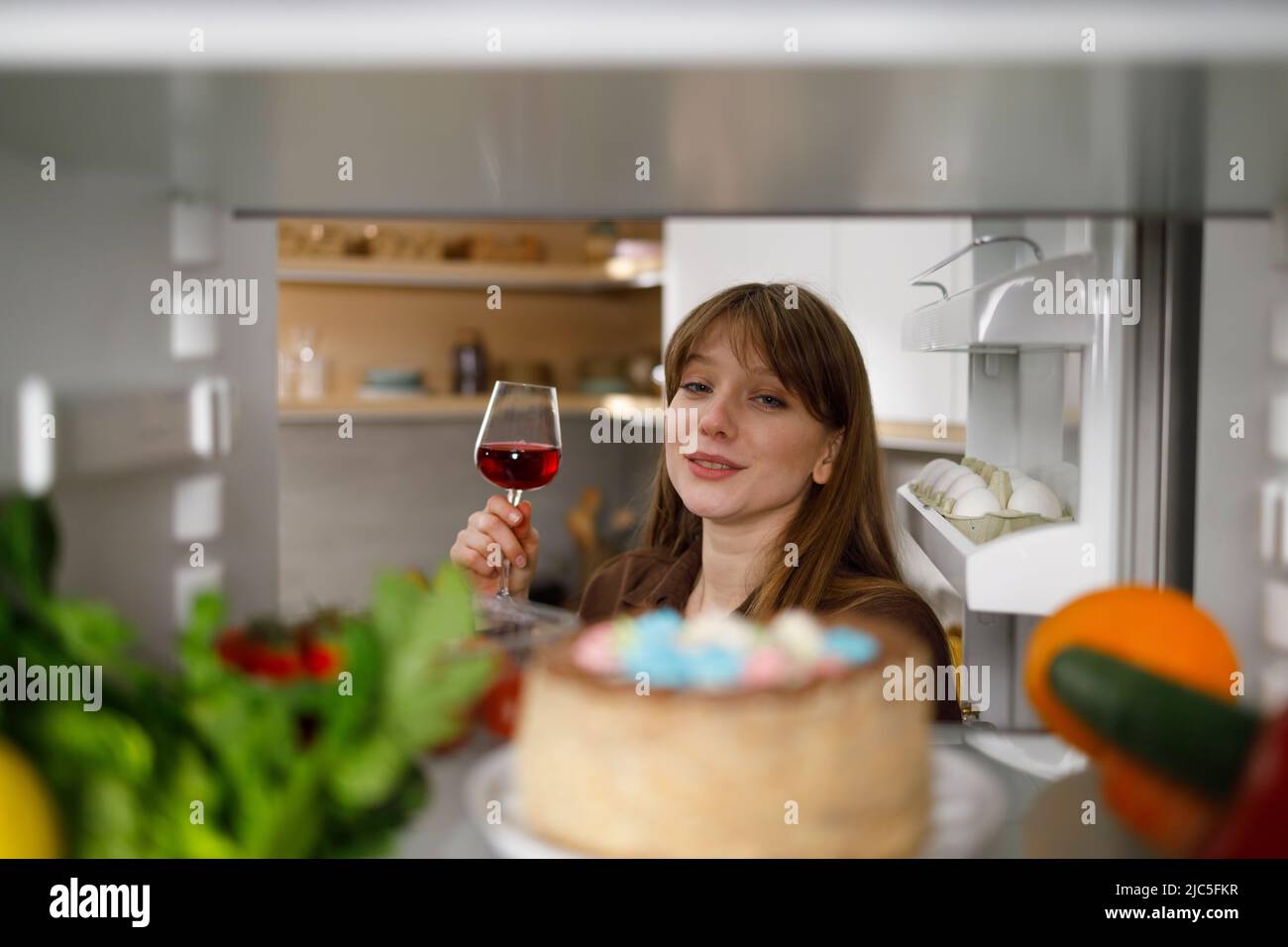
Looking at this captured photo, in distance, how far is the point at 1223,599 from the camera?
977mm

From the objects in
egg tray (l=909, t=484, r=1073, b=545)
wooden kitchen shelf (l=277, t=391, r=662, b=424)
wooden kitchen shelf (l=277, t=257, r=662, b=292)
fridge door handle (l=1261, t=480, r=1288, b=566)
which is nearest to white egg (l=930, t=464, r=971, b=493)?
egg tray (l=909, t=484, r=1073, b=545)

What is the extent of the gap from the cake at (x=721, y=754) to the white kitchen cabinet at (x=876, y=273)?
175 cm

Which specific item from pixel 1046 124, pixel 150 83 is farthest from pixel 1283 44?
pixel 150 83

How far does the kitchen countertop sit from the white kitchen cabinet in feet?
5.42

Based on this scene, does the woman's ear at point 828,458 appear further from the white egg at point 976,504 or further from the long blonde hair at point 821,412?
the white egg at point 976,504

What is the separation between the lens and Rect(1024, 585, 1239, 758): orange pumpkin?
0.46 m

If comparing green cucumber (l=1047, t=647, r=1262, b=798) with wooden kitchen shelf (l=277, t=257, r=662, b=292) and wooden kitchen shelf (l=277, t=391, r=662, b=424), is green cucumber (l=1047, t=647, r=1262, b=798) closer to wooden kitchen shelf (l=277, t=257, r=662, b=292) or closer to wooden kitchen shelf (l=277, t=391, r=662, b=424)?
wooden kitchen shelf (l=277, t=391, r=662, b=424)

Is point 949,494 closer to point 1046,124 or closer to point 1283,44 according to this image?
point 1046,124

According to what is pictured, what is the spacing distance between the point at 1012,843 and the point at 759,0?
0.33 meters

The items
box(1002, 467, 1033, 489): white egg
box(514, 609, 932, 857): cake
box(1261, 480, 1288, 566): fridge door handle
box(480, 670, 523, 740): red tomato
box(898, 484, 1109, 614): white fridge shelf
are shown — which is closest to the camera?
box(514, 609, 932, 857): cake

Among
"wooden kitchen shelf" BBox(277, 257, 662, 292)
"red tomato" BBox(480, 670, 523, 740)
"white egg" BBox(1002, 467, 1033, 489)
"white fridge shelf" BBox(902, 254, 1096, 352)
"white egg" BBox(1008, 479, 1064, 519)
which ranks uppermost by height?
"wooden kitchen shelf" BBox(277, 257, 662, 292)

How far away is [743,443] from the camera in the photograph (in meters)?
1.35

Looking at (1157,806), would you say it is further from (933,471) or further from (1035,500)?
(933,471)

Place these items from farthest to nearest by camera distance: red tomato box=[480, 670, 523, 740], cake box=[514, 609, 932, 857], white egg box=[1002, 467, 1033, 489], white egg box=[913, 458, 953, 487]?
white egg box=[913, 458, 953, 487]
white egg box=[1002, 467, 1033, 489]
red tomato box=[480, 670, 523, 740]
cake box=[514, 609, 932, 857]
